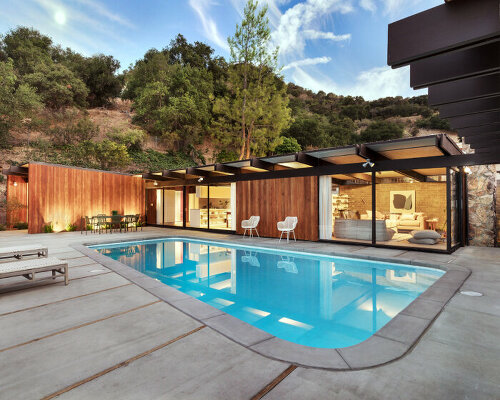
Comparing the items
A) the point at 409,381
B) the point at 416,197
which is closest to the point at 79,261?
the point at 409,381

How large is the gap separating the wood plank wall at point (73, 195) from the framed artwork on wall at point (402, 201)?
12.8 m

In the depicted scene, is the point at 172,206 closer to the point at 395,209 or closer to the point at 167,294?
the point at 395,209

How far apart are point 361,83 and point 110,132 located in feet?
97.5

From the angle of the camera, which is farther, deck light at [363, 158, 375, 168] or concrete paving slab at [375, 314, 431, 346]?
deck light at [363, 158, 375, 168]

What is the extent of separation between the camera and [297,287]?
4.80m

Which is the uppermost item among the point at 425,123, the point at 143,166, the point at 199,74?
the point at 199,74

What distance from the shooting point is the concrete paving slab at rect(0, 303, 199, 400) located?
1.77m

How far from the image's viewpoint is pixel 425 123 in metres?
26.0

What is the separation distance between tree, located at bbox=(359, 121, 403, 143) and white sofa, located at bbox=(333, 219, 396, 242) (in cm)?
1868

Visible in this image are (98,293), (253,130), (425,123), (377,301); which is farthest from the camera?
(425,123)

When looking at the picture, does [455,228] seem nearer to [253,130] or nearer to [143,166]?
[253,130]

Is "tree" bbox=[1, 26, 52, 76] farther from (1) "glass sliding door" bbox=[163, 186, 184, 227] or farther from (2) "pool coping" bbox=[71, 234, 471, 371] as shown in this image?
(2) "pool coping" bbox=[71, 234, 471, 371]

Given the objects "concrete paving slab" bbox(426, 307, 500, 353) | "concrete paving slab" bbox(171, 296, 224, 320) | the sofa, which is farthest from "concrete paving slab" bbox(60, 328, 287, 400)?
the sofa

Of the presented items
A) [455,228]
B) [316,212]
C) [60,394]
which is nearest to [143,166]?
[316,212]
